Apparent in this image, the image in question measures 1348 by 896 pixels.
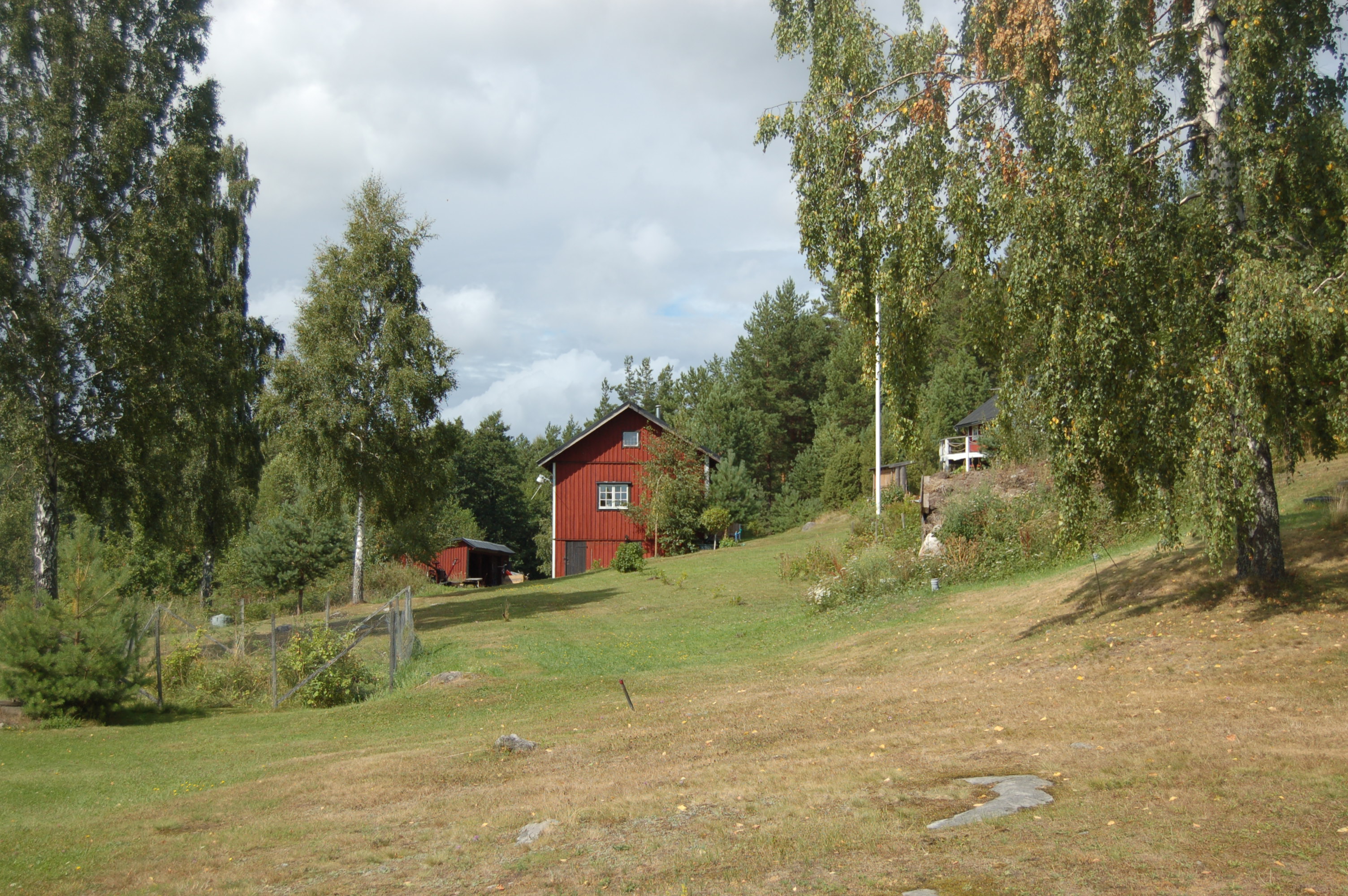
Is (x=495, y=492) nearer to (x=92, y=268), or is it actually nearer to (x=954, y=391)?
(x=954, y=391)

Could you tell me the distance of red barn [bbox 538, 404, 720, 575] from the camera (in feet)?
145

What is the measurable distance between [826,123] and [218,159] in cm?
1526

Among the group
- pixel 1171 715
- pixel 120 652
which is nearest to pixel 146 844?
pixel 120 652

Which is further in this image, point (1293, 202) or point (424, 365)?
point (424, 365)

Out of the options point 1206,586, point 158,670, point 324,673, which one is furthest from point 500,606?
point 1206,586

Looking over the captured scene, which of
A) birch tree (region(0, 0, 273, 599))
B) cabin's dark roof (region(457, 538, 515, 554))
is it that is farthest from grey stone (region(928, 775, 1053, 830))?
cabin's dark roof (region(457, 538, 515, 554))

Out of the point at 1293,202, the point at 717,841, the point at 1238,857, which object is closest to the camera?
the point at 1238,857

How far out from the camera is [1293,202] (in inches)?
419

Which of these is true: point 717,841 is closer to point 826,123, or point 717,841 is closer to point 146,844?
Result: point 146,844

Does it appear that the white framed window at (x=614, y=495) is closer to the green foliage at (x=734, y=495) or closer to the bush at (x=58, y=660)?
the green foliage at (x=734, y=495)

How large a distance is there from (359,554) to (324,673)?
652 inches

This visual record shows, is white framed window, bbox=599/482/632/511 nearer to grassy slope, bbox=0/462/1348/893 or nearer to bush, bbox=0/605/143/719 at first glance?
grassy slope, bbox=0/462/1348/893

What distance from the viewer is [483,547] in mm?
48688

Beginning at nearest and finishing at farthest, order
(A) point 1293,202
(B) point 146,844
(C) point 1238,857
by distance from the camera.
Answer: (C) point 1238,857
(B) point 146,844
(A) point 1293,202
